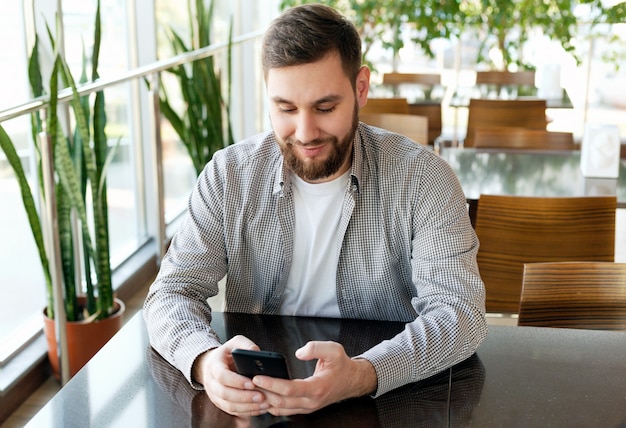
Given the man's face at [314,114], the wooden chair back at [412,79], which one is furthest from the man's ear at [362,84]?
the wooden chair back at [412,79]

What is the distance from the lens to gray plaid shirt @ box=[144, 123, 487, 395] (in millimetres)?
1654

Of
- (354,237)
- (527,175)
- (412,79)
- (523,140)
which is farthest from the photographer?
(412,79)

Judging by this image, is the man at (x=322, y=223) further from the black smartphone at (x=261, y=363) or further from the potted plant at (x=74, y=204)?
the potted plant at (x=74, y=204)

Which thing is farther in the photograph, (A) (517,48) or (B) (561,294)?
(A) (517,48)

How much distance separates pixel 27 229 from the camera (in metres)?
3.22

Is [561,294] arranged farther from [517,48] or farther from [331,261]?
[517,48]

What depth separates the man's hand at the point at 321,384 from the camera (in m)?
1.25

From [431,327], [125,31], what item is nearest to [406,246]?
[431,327]

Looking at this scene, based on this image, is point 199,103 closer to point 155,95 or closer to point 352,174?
point 155,95

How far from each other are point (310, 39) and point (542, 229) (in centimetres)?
122

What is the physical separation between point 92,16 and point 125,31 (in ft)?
1.45

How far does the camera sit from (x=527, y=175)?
10.8 feet

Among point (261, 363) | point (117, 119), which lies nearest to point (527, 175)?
point (117, 119)

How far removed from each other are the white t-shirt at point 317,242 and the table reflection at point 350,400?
18 centimetres
